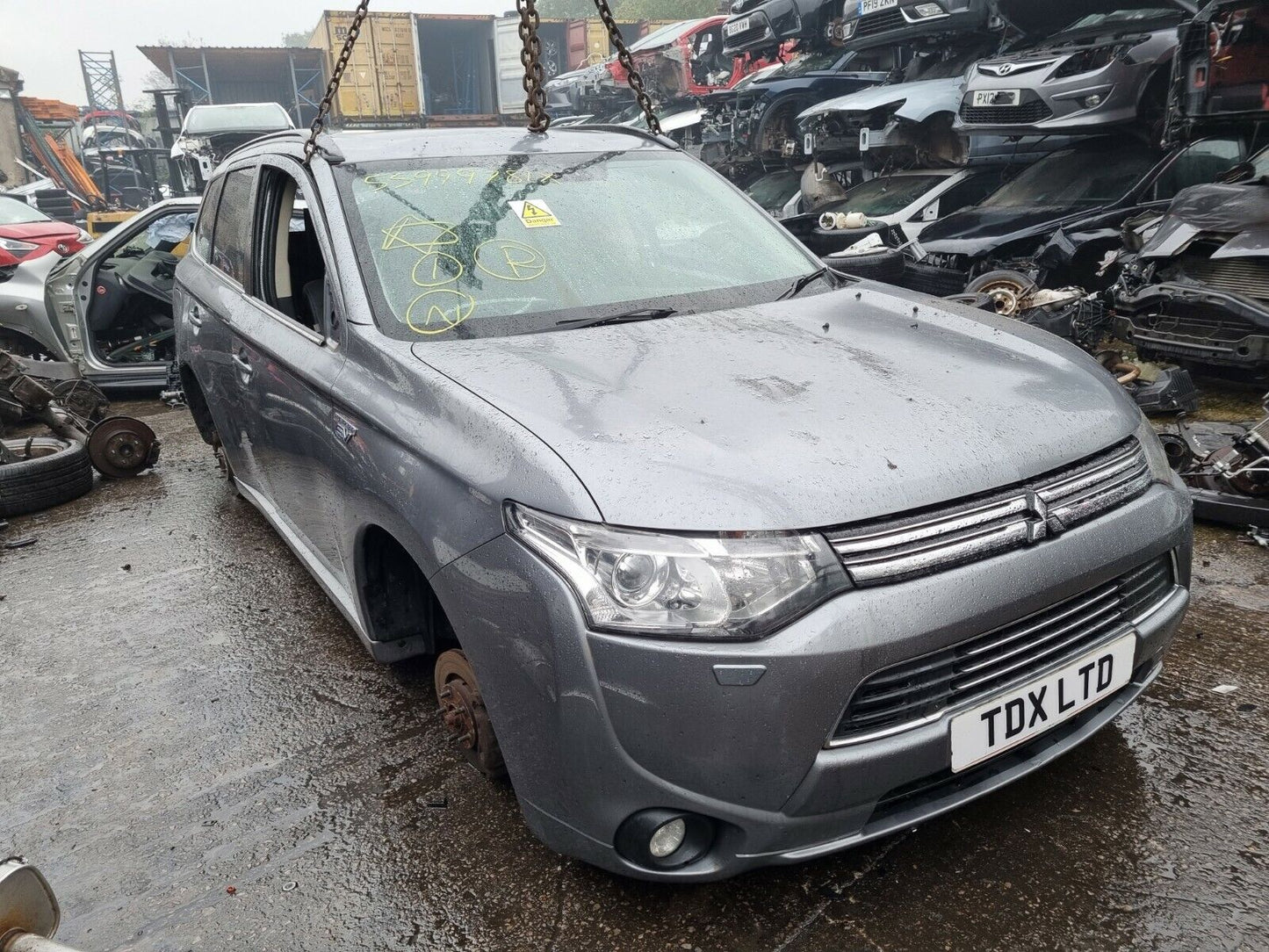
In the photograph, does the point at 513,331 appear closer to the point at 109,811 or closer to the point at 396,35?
the point at 109,811

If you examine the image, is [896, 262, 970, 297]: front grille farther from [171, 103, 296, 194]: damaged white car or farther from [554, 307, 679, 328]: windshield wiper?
[171, 103, 296, 194]: damaged white car

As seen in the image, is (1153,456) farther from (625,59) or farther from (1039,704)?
(625,59)

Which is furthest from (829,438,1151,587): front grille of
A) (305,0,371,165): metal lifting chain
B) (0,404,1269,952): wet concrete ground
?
(305,0,371,165): metal lifting chain

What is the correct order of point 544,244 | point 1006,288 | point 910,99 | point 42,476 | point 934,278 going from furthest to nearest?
point 910,99, point 934,278, point 1006,288, point 42,476, point 544,244

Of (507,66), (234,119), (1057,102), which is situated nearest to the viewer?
(1057,102)

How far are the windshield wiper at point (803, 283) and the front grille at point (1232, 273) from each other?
297cm

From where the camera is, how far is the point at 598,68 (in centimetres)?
1912

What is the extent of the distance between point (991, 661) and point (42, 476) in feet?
16.0

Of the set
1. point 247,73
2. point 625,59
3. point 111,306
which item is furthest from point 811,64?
point 247,73

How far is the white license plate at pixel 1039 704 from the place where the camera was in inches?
69.6

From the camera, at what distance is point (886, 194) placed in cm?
818

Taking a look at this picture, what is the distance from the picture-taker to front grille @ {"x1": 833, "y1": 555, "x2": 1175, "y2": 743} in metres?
1.69

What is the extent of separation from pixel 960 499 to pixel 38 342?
7.39 metres

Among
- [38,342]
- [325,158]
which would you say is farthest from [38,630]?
[38,342]
